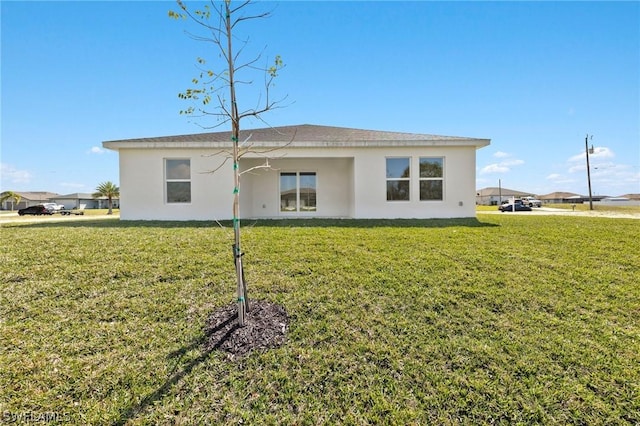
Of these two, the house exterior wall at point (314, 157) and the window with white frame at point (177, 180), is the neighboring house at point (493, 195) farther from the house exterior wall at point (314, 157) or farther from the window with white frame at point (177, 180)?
the window with white frame at point (177, 180)

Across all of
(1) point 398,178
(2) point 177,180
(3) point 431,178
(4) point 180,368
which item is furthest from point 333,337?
(2) point 177,180

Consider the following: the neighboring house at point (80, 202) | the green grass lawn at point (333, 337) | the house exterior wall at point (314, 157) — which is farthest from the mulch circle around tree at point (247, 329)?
the neighboring house at point (80, 202)

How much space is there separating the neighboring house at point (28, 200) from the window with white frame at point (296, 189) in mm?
61122

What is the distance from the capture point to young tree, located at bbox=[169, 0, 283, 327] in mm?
3311

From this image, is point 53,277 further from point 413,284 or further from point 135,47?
point 135,47

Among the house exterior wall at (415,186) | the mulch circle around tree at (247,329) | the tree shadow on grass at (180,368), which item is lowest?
the tree shadow on grass at (180,368)

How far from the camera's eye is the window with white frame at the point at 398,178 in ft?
37.6

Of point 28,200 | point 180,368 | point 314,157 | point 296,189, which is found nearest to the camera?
point 180,368

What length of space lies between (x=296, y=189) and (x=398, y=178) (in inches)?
185

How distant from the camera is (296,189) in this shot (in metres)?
13.3

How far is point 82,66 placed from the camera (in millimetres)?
11055

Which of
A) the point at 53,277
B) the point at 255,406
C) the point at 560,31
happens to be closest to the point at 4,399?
the point at 255,406

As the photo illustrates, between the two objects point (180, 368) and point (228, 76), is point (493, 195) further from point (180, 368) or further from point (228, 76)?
point (180, 368)

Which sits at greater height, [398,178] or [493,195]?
[493,195]
